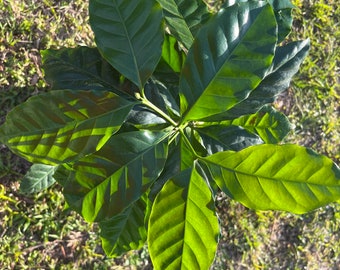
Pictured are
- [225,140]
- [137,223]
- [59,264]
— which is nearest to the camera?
[225,140]

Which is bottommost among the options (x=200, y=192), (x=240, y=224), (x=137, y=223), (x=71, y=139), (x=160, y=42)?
(x=240, y=224)

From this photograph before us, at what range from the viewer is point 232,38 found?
1.12 m

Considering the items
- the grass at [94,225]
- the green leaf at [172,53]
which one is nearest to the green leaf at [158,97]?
the green leaf at [172,53]

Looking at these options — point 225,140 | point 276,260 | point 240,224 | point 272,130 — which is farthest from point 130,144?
point 276,260

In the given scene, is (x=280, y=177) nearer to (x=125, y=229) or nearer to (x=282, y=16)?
(x=282, y=16)

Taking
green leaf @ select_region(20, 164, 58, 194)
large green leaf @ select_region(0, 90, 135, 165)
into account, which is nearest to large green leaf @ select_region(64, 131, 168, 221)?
large green leaf @ select_region(0, 90, 135, 165)

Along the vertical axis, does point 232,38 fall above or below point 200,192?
above

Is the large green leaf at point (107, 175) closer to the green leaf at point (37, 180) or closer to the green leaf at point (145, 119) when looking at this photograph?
the green leaf at point (145, 119)

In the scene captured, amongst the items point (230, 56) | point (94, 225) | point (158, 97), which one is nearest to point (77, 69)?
point (158, 97)

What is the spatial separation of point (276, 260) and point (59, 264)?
126cm

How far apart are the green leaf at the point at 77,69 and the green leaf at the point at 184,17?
10.2 inches

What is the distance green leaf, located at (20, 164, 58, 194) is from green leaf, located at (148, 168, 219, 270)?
0.97 m

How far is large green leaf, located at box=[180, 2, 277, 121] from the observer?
1.10 m

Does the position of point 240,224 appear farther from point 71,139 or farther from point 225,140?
point 71,139
